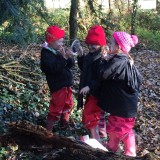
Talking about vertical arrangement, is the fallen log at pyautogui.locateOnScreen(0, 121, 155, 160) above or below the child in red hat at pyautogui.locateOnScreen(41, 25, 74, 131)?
below

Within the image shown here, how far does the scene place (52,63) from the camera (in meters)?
5.18

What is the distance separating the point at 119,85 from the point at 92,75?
0.54 m

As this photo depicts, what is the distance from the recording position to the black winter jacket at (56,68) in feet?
17.1

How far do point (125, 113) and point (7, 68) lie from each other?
3.23 metres

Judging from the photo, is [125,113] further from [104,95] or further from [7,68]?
[7,68]

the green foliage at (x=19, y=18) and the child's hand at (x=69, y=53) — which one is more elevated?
the green foliage at (x=19, y=18)

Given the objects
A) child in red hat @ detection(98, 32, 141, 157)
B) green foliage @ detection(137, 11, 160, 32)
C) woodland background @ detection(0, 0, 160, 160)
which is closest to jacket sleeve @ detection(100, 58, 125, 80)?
child in red hat @ detection(98, 32, 141, 157)

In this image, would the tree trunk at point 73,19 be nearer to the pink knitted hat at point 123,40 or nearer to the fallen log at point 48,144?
the pink knitted hat at point 123,40

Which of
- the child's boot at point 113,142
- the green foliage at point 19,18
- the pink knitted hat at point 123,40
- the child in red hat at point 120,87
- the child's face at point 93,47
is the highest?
the green foliage at point 19,18

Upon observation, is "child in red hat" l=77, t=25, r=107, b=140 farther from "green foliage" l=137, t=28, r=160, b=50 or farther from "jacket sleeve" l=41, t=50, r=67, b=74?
"green foliage" l=137, t=28, r=160, b=50

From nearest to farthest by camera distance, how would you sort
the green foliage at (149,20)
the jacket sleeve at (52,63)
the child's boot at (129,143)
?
the child's boot at (129,143), the jacket sleeve at (52,63), the green foliage at (149,20)

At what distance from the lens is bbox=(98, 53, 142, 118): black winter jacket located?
457 cm

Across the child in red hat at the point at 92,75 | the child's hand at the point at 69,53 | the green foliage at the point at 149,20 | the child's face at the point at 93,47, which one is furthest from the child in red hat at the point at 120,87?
the green foliage at the point at 149,20

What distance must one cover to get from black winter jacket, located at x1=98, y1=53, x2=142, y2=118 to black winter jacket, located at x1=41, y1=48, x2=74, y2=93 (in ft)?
2.64
